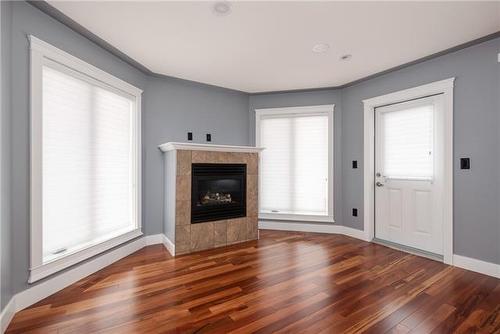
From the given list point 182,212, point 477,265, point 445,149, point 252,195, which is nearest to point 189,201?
point 182,212

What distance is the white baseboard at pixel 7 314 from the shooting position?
64.9 inches

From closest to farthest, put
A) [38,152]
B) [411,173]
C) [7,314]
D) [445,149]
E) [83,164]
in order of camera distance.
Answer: [7,314] → [38,152] → [83,164] → [445,149] → [411,173]

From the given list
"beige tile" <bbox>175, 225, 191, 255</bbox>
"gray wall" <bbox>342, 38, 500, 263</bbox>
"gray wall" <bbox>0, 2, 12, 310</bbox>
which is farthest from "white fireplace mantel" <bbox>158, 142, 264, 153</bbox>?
"gray wall" <bbox>342, 38, 500, 263</bbox>

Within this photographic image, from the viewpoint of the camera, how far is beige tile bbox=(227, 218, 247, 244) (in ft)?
11.6

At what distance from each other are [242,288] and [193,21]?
2.43 m

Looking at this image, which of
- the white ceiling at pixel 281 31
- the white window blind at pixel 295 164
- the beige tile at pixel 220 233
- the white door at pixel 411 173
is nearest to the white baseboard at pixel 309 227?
the white window blind at pixel 295 164

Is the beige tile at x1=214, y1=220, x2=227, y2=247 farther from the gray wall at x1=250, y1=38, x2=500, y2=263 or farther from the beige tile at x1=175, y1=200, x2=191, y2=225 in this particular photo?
the gray wall at x1=250, y1=38, x2=500, y2=263

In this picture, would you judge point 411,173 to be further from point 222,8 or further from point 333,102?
point 222,8

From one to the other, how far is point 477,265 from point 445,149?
125 cm

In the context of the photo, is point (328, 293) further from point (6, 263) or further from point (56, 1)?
point (56, 1)

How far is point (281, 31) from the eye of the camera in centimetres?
237

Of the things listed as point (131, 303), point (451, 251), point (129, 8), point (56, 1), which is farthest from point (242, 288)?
point (56, 1)

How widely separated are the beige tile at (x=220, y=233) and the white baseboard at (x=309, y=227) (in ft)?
3.46

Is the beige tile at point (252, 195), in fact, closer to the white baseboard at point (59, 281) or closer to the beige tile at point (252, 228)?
the beige tile at point (252, 228)
